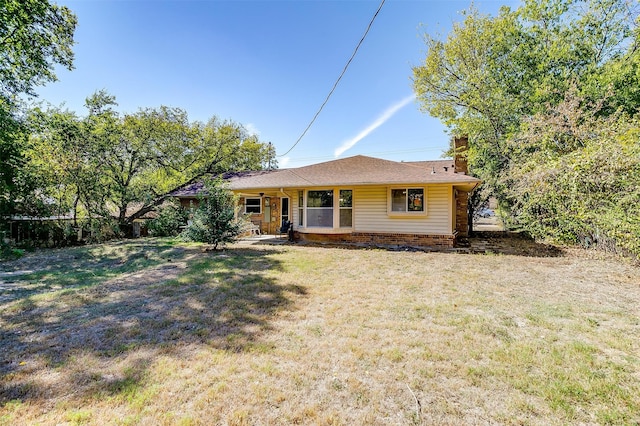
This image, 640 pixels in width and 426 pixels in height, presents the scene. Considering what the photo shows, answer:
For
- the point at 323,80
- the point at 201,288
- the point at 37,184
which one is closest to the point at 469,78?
the point at 323,80

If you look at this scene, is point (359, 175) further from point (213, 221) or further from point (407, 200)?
point (213, 221)

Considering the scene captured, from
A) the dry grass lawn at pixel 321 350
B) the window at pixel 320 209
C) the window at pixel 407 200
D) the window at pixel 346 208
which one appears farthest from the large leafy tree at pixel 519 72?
the dry grass lawn at pixel 321 350

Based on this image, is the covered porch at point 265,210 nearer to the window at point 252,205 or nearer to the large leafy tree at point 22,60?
the window at point 252,205

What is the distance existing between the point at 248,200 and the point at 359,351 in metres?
14.4

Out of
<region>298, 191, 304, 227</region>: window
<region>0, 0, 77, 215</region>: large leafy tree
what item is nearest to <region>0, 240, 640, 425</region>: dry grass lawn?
<region>298, 191, 304, 227</region>: window

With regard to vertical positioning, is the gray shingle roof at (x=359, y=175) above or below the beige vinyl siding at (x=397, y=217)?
above

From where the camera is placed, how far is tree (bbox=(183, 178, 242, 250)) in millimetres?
9648

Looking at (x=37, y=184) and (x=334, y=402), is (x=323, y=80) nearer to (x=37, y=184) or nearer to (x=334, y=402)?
(x=334, y=402)

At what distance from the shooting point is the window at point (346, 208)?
12.3 meters

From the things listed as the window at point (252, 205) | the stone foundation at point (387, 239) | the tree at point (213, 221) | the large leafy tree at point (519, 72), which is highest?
the large leafy tree at point (519, 72)

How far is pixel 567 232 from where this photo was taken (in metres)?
9.63

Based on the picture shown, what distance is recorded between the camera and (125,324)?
3959 millimetres

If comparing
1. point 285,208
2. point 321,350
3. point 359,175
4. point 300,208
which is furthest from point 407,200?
point 321,350

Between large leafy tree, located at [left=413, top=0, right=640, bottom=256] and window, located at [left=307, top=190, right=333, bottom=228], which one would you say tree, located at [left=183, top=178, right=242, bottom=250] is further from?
large leafy tree, located at [left=413, top=0, right=640, bottom=256]
